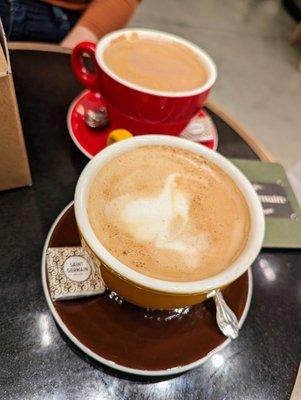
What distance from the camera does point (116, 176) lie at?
1.87ft

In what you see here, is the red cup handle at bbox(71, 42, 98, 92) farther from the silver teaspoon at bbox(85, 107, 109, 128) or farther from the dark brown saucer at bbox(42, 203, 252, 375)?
the dark brown saucer at bbox(42, 203, 252, 375)

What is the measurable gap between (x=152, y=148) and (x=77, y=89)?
0.41m

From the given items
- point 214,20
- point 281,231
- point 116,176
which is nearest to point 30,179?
point 116,176

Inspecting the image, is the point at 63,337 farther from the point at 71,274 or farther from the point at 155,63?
the point at 155,63

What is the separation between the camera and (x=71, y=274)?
553 mm

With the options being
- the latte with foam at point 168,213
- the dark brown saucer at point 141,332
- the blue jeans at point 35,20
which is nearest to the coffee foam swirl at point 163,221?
the latte with foam at point 168,213

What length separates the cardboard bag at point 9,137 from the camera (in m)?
0.53

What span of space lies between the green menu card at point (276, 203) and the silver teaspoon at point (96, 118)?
1.00ft

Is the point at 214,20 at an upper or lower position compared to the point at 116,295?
lower

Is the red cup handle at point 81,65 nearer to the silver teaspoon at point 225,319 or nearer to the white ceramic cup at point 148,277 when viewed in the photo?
the white ceramic cup at point 148,277

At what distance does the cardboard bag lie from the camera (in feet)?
1.73

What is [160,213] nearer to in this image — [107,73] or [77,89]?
[107,73]

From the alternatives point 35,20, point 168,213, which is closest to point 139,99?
point 168,213

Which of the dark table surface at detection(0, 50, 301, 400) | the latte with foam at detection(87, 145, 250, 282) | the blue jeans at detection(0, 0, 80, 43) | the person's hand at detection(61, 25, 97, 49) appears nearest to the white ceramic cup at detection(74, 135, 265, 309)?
the latte with foam at detection(87, 145, 250, 282)
